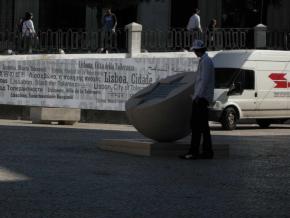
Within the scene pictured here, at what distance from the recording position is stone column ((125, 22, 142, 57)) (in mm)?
34581

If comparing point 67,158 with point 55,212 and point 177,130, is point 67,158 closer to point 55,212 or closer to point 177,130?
point 177,130

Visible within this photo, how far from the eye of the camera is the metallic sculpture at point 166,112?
52.0 feet

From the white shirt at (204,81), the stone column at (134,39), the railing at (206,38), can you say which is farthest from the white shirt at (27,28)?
the white shirt at (204,81)

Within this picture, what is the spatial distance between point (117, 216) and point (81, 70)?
2372 cm

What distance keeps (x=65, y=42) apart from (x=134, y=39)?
2558 mm

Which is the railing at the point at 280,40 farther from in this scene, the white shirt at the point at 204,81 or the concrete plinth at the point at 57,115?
the white shirt at the point at 204,81

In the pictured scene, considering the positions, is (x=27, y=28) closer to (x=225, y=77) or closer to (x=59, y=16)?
(x=225, y=77)

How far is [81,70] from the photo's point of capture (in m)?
32.5

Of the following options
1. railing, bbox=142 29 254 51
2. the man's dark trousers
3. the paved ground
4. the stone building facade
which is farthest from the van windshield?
the stone building facade

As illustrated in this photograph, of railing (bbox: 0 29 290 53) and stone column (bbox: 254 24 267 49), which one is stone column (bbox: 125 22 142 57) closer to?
railing (bbox: 0 29 290 53)

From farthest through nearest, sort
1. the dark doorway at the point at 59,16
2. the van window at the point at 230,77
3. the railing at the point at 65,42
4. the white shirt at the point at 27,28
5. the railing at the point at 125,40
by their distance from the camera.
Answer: the dark doorway at the point at 59,16 < the white shirt at the point at 27,28 < the railing at the point at 125,40 < the railing at the point at 65,42 < the van window at the point at 230,77

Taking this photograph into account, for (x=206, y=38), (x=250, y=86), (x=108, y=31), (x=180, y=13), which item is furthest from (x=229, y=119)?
(x=180, y=13)

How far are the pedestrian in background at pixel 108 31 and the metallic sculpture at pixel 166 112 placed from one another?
62.3 feet

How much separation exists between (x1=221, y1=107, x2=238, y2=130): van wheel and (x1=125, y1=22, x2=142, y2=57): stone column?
21.4 ft
